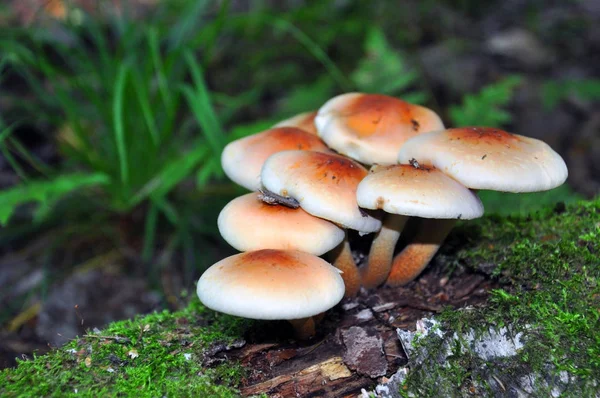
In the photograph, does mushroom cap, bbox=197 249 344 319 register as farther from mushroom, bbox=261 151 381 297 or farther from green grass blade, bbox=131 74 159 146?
green grass blade, bbox=131 74 159 146

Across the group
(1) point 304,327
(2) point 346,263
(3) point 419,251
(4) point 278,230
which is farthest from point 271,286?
(3) point 419,251

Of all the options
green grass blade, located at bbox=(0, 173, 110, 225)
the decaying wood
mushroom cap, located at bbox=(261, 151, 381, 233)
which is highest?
mushroom cap, located at bbox=(261, 151, 381, 233)

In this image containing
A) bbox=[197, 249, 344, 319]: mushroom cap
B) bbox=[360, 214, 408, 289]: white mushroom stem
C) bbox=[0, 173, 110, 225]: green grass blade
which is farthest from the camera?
bbox=[0, 173, 110, 225]: green grass blade

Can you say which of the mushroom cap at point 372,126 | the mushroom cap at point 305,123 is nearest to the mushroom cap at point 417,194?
the mushroom cap at point 372,126

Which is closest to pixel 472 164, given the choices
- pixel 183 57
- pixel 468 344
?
pixel 468 344

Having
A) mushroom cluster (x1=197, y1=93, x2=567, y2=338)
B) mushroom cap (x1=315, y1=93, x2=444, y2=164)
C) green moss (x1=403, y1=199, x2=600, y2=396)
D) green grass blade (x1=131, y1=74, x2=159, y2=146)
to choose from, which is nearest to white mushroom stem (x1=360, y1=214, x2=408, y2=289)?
mushroom cluster (x1=197, y1=93, x2=567, y2=338)

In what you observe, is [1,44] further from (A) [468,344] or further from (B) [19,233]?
(A) [468,344]

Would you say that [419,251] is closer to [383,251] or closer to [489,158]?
[383,251]
